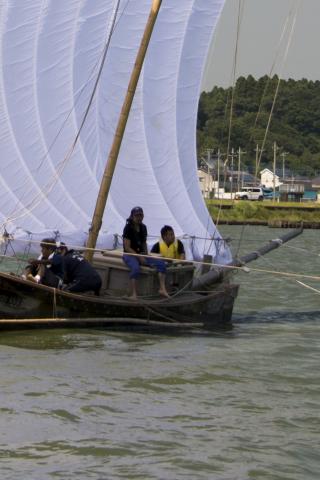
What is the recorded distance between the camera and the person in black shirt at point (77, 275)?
62.0ft

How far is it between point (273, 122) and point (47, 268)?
6465 inches

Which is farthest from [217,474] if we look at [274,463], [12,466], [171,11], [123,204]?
[171,11]

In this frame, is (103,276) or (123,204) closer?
(103,276)

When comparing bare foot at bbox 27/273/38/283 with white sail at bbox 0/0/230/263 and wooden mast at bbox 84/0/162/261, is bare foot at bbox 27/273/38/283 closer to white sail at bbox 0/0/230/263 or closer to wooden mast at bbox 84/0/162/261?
wooden mast at bbox 84/0/162/261

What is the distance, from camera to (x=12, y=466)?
11297 mm

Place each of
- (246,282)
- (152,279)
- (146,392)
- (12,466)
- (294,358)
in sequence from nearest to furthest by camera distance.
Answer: (12,466), (146,392), (294,358), (152,279), (246,282)

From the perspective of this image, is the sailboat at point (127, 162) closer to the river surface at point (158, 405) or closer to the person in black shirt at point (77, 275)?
the person in black shirt at point (77, 275)

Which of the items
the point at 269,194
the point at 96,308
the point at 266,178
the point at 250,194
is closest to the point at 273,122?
the point at 266,178

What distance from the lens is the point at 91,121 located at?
23078mm

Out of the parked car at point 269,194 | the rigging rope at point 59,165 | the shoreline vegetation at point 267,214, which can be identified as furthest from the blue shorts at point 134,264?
the parked car at point 269,194

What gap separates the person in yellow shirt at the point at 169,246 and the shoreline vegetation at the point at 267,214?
218 ft

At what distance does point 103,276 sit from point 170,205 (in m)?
3.50

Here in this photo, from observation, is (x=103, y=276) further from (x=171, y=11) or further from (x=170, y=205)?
(x=171, y=11)

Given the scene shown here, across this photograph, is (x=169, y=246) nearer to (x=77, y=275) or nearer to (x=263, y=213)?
(x=77, y=275)
